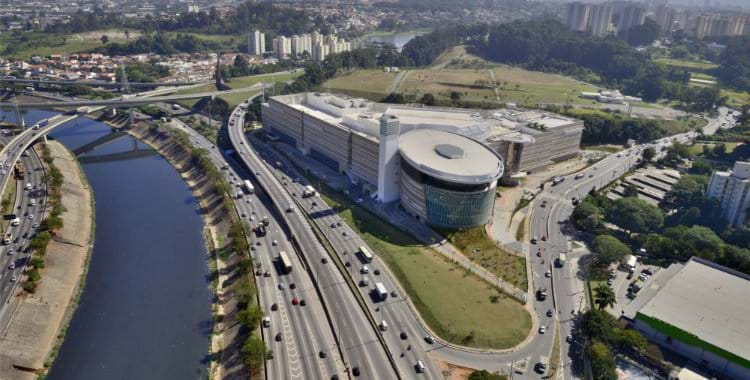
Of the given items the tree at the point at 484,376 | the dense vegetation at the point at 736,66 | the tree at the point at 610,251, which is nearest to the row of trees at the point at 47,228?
the tree at the point at 484,376

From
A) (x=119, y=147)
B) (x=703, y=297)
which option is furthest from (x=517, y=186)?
(x=119, y=147)

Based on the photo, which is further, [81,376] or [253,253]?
[253,253]

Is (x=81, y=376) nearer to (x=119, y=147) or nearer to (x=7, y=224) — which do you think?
(x=7, y=224)

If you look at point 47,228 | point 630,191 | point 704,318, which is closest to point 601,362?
point 704,318

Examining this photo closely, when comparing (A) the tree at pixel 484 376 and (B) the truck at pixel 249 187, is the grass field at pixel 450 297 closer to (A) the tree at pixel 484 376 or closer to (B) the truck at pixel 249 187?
(A) the tree at pixel 484 376

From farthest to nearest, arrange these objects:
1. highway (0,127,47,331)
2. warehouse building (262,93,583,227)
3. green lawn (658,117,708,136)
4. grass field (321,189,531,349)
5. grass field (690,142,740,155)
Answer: green lawn (658,117,708,136) < grass field (690,142,740,155) < warehouse building (262,93,583,227) < highway (0,127,47,331) < grass field (321,189,531,349)

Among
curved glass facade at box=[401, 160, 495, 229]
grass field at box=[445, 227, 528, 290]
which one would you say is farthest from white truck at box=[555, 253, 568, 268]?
curved glass facade at box=[401, 160, 495, 229]

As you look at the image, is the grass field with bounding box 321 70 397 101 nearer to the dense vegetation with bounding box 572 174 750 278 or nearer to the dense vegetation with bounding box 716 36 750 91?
the dense vegetation with bounding box 572 174 750 278
